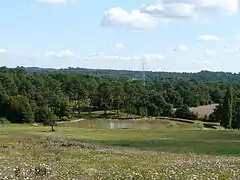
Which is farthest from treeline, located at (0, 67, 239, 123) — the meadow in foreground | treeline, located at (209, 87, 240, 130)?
the meadow in foreground

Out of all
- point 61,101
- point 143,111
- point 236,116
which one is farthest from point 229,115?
point 61,101

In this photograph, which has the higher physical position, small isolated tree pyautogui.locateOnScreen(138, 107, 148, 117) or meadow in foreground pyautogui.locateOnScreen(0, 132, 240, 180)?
meadow in foreground pyautogui.locateOnScreen(0, 132, 240, 180)

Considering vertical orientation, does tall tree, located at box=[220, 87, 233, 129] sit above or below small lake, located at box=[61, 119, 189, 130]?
above

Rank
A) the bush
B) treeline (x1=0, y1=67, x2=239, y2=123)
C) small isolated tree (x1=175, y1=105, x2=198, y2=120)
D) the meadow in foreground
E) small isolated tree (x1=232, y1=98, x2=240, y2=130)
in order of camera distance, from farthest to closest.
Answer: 1. small isolated tree (x1=175, y1=105, x2=198, y2=120)
2. treeline (x1=0, y1=67, x2=239, y2=123)
3. the bush
4. small isolated tree (x1=232, y1=98, x2=240, y2=130)
5. the meadow in foreground

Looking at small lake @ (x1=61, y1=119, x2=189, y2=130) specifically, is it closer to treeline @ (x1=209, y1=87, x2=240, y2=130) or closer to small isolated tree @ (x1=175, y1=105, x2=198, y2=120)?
small isolated tree @ (x1=175, y1=105, x2=198, y2=120)

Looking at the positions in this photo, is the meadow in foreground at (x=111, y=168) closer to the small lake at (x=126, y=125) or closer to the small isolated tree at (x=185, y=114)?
the small lake at (x=126, y=125)

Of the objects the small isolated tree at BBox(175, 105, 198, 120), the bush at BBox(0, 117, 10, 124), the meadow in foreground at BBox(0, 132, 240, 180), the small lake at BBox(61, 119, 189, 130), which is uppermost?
the meadow in foreground at BBox(0, 132, 240, 180)

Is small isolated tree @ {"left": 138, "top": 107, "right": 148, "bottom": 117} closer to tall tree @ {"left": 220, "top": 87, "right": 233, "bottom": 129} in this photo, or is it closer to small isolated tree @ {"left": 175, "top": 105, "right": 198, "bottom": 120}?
small isolated tree @ {"left": 175, "top": 105, "right": 198, "bottom": 120}

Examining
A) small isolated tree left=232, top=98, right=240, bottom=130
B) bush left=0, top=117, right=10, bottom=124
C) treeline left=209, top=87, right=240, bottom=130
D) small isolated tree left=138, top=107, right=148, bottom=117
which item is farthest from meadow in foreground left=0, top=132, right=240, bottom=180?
small isolated tree left=138, top=107, right=148, bottom=117

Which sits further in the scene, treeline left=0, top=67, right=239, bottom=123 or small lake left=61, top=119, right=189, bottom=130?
treeline left=0, top=67, right=239, bottom=123

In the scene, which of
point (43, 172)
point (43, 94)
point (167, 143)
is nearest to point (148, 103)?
point (43, 94)

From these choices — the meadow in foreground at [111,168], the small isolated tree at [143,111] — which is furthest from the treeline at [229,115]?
the meadow in foreground at [111,168]

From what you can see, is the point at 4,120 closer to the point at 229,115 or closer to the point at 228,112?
the point at 228,112

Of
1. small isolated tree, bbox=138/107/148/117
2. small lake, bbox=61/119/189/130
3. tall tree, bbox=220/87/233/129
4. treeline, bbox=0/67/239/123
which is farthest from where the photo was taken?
small isolated tree, bbox=138/107/148/117
